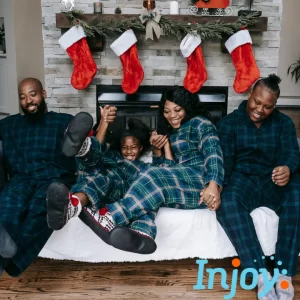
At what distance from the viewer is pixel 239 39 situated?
268cm

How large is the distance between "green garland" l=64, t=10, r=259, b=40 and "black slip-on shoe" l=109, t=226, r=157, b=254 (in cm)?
154

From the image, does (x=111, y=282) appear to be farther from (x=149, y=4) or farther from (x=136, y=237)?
(x=149, y=4)

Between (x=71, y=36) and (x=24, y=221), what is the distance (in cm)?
140

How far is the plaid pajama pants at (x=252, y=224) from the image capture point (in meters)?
1.68

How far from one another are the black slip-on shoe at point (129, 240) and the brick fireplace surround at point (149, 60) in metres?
1.60

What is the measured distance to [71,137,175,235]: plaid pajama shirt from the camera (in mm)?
1669

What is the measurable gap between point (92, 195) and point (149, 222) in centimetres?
25

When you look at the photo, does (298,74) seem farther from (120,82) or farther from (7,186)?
(7,186)

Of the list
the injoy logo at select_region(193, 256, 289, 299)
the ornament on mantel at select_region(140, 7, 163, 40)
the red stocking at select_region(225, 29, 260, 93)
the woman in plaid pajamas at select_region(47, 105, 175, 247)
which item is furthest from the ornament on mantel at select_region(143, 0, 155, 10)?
the injoy logo at select_region(193, 256, 289, 299)

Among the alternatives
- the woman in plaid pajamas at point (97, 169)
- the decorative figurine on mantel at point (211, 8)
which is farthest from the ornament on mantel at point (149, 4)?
the woman in plaid pajamas at point (97, 169)

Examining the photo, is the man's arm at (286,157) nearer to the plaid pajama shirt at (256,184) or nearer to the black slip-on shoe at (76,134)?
the plaid pajama shirt at (256,184)

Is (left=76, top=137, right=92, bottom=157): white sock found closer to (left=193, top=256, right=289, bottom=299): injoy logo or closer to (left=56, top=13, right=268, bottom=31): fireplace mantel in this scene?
(left=193, top=256, right=289, bottom=299): injoy logo

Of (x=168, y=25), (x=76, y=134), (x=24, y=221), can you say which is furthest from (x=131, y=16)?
(x=24, y=221)

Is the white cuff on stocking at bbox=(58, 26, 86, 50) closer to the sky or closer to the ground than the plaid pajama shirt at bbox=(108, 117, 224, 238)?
closer to the sky
